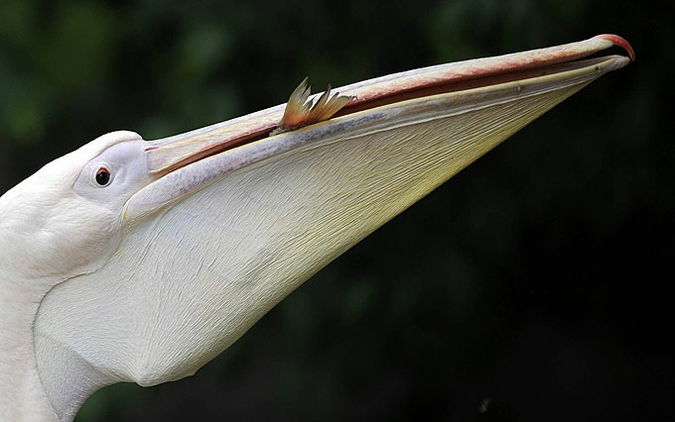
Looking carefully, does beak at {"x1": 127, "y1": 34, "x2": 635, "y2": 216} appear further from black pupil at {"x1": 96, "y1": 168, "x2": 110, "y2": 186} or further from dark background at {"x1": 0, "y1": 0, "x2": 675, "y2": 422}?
dark background at {"x1": 0, "y1": 0, "x2": 675, "y2": 422}

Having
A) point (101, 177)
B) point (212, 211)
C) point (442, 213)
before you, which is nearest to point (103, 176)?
point (101, 177)

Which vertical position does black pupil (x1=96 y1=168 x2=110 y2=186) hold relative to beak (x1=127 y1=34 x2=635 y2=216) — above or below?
above

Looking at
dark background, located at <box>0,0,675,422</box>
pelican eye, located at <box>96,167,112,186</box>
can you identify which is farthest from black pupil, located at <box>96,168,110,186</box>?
dark background, located at <box>0,0,675,422</box>

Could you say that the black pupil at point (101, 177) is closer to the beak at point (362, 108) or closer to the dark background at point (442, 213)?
the beak at point (362, 108)

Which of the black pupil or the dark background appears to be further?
the dark background

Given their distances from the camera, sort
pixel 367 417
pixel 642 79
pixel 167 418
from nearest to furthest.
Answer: pixel 642 79 < pixel 367 417 < pixel 167 418

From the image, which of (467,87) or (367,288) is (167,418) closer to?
(367,288)

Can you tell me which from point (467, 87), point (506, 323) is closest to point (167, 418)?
point (506, 323)
